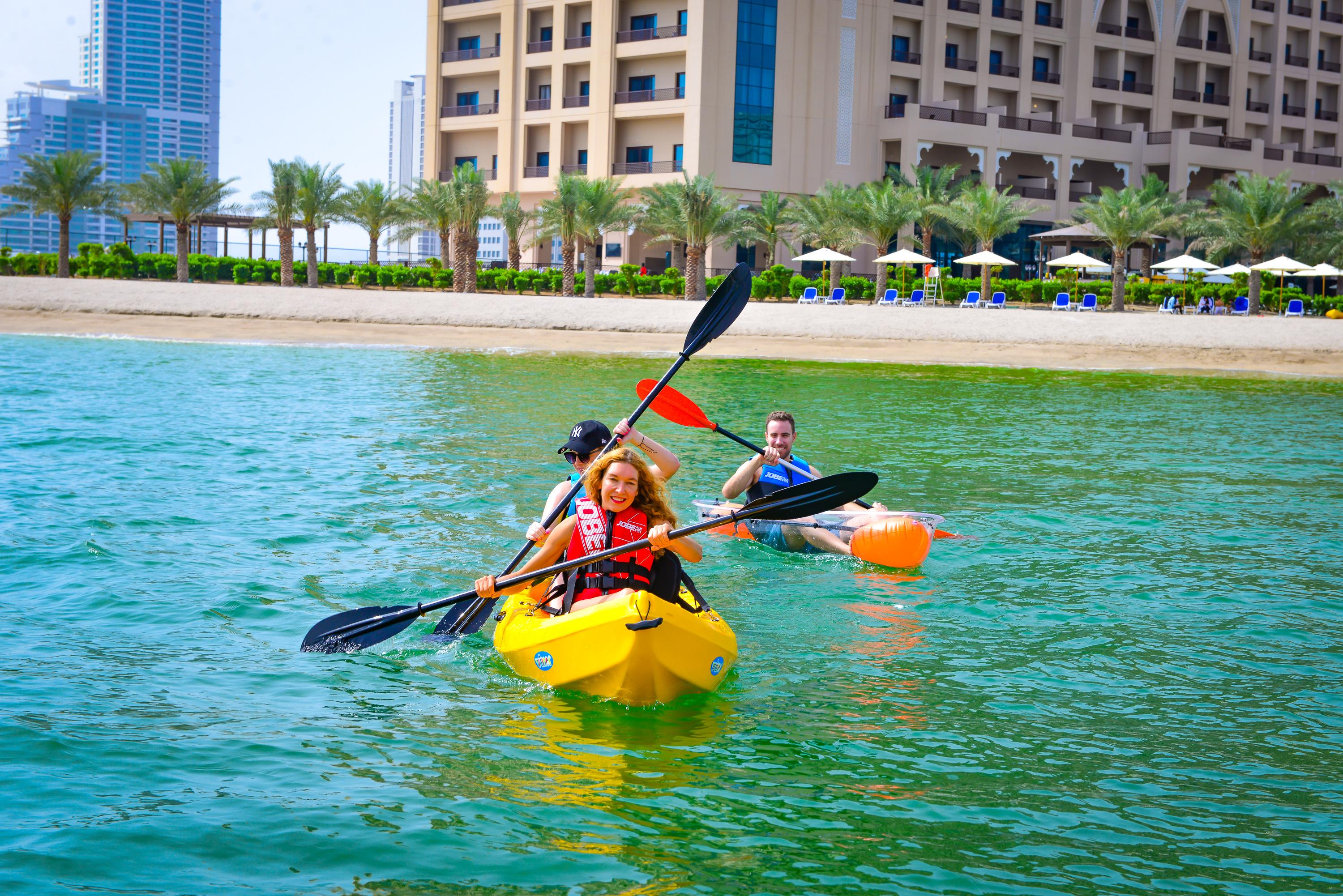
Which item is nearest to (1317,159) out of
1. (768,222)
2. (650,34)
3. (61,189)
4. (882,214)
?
(882,214)

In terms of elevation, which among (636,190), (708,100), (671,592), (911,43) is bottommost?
(671,592)

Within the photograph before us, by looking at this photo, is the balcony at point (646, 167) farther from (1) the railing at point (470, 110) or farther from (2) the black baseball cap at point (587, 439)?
(2) the black baseball cap at point (587, 439)

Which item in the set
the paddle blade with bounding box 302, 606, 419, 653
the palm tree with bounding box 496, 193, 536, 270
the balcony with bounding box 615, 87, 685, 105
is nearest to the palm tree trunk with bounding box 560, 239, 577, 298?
the palm tree with bounding box 496, 193, 536, 270

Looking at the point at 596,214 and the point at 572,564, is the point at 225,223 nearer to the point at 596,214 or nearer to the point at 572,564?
the point at 596,214

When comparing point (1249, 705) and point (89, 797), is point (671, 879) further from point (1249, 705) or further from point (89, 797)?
point (1249, 705)

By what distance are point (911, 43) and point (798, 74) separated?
676 cm

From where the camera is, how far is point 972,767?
19.3 ft

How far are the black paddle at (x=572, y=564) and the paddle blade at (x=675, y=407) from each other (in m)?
2.24

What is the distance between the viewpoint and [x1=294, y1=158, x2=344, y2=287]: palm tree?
47000mm

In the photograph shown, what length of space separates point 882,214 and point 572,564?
39722 millimetres

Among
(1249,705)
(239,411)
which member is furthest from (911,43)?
(1249,705)

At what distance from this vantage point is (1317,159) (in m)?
66.9

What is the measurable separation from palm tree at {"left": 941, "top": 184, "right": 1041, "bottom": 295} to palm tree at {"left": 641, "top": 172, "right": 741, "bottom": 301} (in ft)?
27.4

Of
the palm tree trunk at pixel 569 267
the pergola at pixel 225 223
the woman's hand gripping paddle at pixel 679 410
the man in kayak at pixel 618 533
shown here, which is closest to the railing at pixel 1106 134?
the palm tree trunk at pixel 569 267
